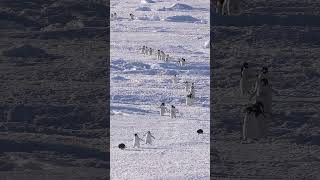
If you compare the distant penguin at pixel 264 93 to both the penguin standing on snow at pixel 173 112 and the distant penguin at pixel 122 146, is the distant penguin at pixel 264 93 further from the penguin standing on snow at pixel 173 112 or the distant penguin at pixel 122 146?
the penguin standing on snow at pixel 173 112

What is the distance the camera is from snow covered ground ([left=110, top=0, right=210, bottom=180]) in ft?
21.6

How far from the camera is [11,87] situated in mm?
8492

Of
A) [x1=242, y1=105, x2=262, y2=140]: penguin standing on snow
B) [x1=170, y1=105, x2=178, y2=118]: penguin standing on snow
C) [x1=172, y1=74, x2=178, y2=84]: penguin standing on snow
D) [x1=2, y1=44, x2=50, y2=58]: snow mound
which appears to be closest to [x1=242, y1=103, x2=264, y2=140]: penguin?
[x1=242, y1=105, x2=262, y2=140]: penguin standing on snow

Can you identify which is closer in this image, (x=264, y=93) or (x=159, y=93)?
(x=264, y=93)

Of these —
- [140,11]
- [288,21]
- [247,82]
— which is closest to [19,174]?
[247,82]

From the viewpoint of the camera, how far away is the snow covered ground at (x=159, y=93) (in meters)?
6.59

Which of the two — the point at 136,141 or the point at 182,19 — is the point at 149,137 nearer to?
the point at 136,141

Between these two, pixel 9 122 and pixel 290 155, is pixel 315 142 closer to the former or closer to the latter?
pixel 290 155

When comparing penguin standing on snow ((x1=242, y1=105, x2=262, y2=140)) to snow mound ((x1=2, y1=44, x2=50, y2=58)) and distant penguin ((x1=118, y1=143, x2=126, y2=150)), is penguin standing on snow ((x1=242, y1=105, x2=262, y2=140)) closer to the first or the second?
distant penguin ((x1=118, y1=143, x2=126, y2=150))

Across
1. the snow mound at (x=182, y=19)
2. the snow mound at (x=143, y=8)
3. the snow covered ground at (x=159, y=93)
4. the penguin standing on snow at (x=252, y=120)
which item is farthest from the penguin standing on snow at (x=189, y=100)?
the snow mound at (x=143, y=8)

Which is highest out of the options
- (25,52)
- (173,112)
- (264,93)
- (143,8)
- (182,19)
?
(143,8)

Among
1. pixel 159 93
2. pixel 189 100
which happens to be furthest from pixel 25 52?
pixel 189 100

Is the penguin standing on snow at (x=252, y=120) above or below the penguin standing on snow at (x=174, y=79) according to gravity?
below

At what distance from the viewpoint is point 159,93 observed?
845 cm
